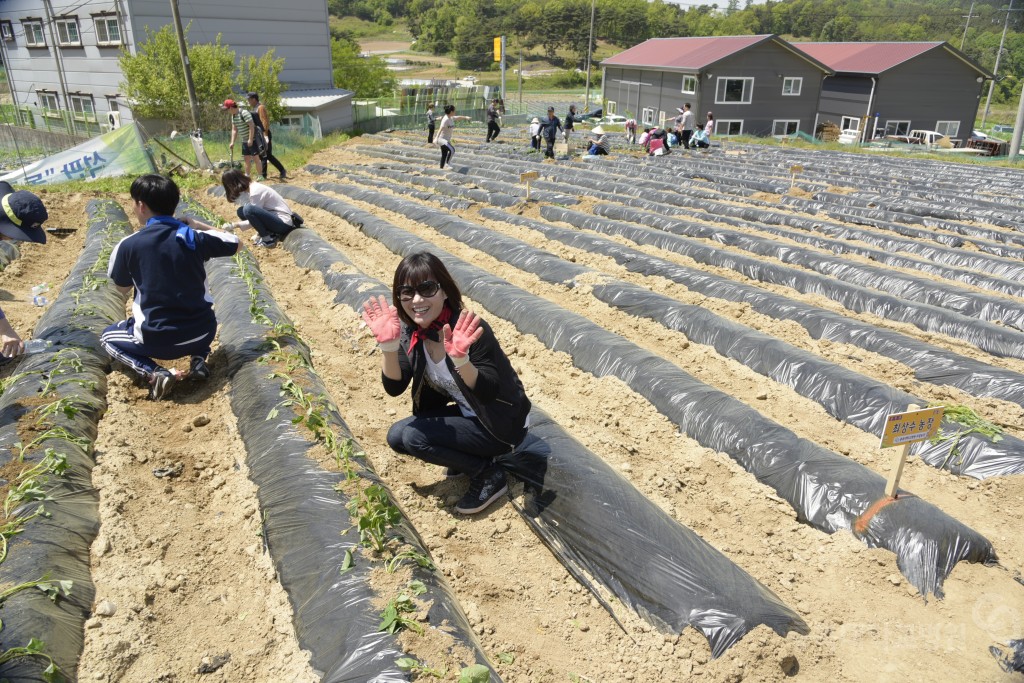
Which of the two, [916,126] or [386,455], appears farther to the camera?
[916,126]

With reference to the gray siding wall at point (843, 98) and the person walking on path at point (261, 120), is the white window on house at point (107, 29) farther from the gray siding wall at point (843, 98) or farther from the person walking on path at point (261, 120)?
the gray siding wall at point (843, 98)

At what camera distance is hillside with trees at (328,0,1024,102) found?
244 ft

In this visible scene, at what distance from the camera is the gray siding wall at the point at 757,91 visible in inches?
1183

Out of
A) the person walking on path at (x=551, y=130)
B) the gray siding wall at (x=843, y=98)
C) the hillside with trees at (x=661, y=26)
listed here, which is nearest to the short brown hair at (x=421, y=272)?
the person walking on path at (x=551, y=130)

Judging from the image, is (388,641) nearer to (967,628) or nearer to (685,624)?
(685,624)

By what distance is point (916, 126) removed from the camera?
32.3 metres

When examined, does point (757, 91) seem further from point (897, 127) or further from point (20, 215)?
point (20, 215)

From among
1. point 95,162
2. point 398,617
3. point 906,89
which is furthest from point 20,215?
point 906,89

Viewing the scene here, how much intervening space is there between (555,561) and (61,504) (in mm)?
2359

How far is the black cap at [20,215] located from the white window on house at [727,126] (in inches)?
1229

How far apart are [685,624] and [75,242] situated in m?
10.3

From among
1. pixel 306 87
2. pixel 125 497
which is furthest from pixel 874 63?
pixel 125 497

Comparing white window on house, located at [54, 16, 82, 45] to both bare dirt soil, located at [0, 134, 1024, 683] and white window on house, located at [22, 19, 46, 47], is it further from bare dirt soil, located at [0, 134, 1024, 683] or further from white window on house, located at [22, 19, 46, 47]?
bare dirt soil, located at [0, 134, 1024, 683]

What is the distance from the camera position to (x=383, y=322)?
293cm
